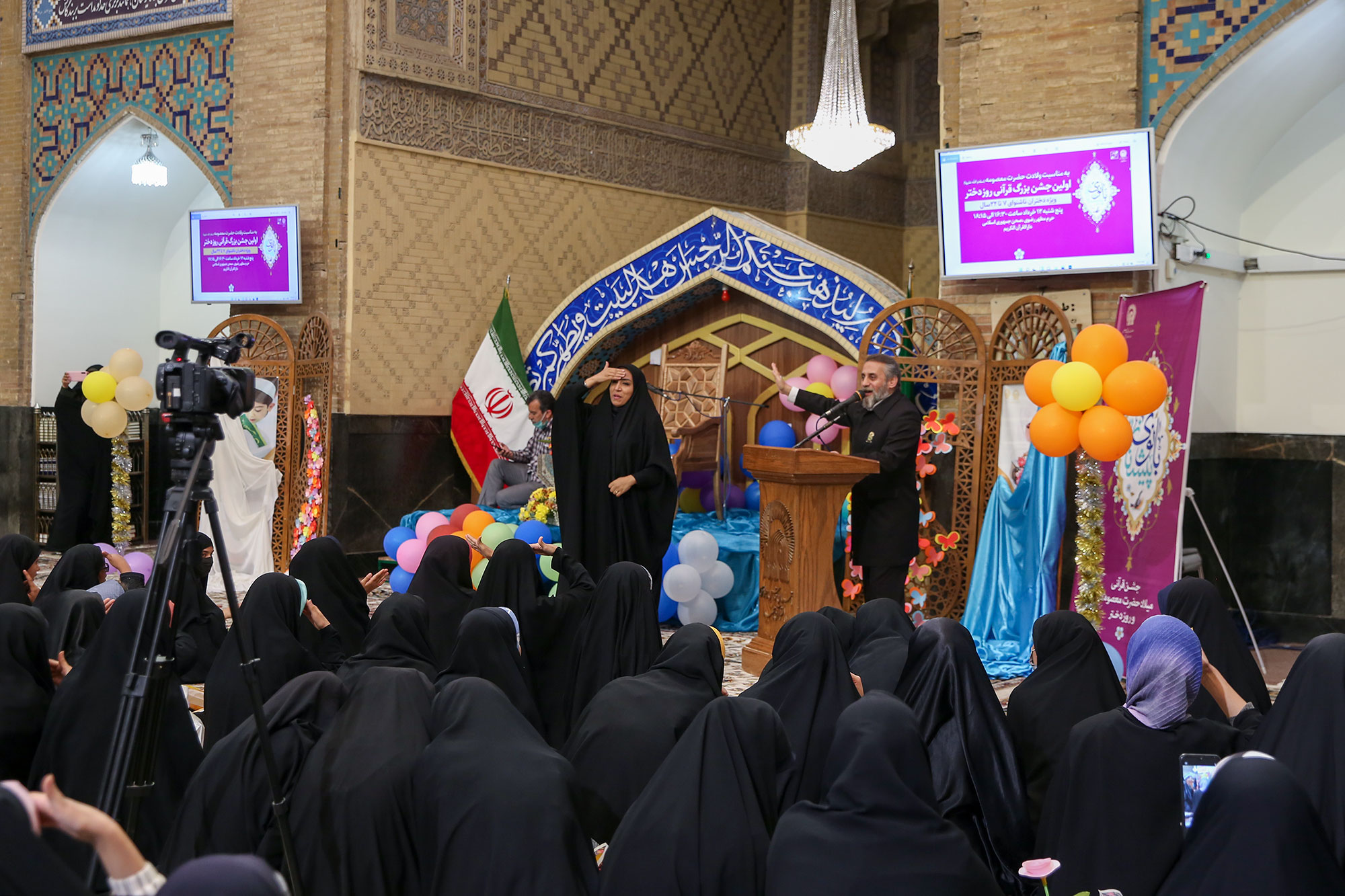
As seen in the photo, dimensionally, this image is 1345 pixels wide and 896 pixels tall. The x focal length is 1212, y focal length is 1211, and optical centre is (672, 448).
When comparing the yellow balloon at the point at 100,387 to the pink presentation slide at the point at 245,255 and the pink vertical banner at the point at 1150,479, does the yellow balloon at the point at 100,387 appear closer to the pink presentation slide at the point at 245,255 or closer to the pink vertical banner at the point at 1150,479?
the pink presentation slide at the point at 245,255

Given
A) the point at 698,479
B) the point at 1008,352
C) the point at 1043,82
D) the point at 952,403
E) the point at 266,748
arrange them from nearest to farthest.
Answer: the point at 266,748
the point at 1043,82
the point at 1008,352
the point at 952,403
the point at 698,479

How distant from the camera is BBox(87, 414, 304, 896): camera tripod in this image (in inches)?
77.2

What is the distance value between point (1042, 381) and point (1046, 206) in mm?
1101

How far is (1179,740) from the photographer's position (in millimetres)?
2137

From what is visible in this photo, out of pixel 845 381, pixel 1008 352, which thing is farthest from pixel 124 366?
pixel 1008 352

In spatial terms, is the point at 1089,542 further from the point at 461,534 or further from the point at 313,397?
the point at 313,397

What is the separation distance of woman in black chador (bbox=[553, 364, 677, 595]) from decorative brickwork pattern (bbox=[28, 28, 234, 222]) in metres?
4.28

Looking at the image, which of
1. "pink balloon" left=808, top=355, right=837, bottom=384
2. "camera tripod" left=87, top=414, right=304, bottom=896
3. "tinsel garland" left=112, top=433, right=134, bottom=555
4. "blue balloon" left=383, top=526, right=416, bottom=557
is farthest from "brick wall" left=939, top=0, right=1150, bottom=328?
"tinsel garland" left=112, top=433, right=134, bottom=555

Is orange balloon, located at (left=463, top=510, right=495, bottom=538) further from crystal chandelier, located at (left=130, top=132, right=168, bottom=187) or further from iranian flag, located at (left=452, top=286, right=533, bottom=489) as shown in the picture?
crystal chandelier, located at (left=130, top=132, right=168, bottom=187)

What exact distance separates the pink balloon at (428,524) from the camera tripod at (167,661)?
4.13 meters

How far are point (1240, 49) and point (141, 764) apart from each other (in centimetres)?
494

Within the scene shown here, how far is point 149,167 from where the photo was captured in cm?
862

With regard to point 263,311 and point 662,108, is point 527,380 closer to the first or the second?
point 263,311

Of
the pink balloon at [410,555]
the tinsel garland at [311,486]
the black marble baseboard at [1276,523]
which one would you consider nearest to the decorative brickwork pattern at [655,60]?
the tinsel garland at [311,486]
